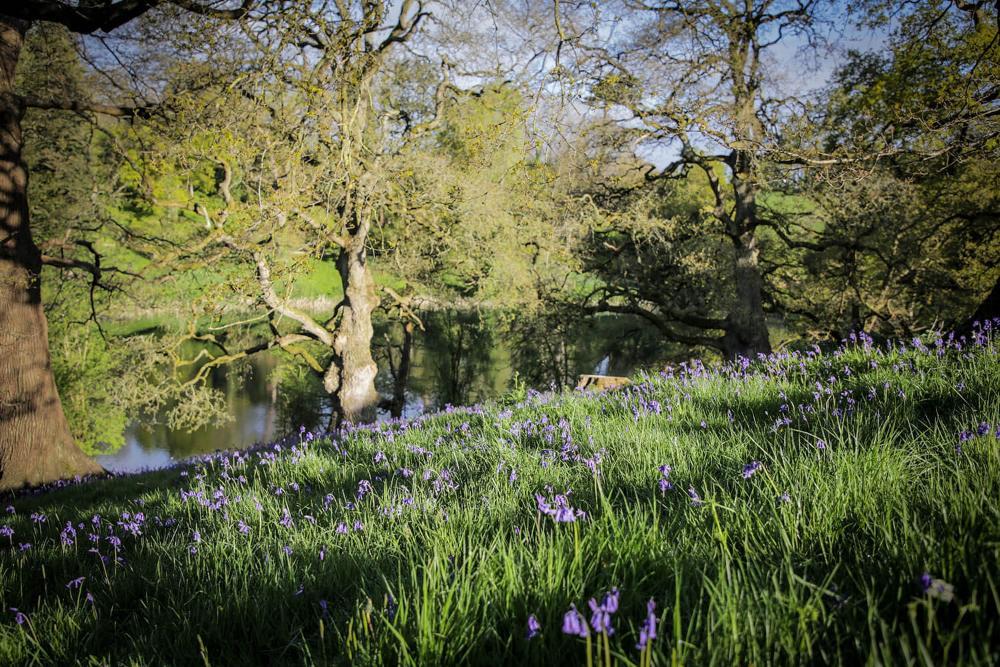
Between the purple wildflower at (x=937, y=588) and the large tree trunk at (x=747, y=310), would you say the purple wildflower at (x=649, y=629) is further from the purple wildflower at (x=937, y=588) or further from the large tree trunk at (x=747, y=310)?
the large tree trunk at (x=747, y=310)

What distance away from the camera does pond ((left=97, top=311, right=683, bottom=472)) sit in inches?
1097

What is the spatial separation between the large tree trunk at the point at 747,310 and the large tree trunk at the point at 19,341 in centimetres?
1577

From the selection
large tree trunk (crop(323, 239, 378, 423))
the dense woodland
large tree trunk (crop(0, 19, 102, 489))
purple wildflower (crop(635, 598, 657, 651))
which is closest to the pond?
the dense woodland

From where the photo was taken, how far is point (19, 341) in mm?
8797

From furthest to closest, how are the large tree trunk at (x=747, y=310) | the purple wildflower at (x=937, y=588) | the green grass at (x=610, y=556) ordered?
the large tree trunk at (x=747, y=310)
the green grass at (x=610, y=556)
the purple wildflower at (x=937, y=588)

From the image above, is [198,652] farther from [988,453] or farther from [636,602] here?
[988,453]

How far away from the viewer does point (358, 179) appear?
927cm

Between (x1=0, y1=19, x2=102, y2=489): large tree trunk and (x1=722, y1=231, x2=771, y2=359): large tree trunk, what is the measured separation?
15.8m

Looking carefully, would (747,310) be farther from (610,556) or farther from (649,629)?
(649,629)

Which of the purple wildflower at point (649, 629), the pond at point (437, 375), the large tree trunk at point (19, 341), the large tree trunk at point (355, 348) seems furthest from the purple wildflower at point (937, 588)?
the pond at point (437, 375)

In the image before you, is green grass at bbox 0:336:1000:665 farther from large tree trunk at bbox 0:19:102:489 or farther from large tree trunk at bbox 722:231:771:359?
large tree trunk at bbox 722:231:771:359

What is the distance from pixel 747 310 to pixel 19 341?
54.9 ft

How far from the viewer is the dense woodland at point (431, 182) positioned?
754 centimetres

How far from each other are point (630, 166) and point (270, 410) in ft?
94.2
